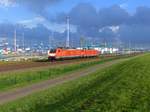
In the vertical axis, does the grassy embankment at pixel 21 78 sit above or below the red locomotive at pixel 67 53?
below

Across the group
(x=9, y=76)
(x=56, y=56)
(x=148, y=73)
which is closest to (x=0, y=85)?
(x=9, y=76)

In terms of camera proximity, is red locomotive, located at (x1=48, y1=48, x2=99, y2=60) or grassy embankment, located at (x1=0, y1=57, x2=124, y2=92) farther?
red locomotive, located at (x1=48, y1=48, x2=99, y2=60)

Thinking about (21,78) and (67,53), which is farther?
(67,53)

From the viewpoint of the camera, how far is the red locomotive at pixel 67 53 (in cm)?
9844

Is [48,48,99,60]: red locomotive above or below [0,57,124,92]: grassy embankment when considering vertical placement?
above

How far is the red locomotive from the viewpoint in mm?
98438

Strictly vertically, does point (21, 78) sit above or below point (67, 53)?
below

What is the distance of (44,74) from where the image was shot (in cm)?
5756

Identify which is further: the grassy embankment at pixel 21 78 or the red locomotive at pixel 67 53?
the red locomotive at pixel 67 53

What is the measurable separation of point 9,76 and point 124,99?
3415 centimetres

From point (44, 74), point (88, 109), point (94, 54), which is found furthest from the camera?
point (94, 54)

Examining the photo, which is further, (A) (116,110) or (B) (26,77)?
(B) (26,77)

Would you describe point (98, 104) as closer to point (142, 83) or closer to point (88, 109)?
point (88, 109)

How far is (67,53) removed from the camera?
10550 cm
